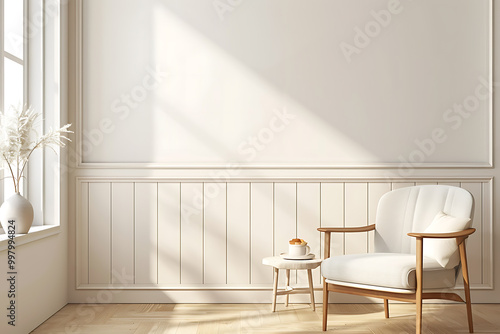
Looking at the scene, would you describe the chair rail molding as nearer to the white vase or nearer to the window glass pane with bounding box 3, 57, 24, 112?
the window glass pane with bounding box 3, 57, 24, 112

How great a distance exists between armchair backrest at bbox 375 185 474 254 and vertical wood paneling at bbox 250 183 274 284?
0.75 meters

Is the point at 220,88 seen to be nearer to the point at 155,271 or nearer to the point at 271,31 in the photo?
the point at 271,31

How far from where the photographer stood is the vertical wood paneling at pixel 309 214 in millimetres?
3508

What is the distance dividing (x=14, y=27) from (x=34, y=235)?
48.8 inches

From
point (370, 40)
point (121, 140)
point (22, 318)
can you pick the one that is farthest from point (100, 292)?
point (370, 40)

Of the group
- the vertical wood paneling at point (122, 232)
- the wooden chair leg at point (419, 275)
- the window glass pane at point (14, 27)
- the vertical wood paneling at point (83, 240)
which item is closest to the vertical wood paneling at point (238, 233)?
the vertical wood paneling at point (122, 232)

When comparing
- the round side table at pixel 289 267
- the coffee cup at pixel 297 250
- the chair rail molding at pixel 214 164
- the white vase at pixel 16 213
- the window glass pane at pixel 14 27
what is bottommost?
the round side table at pixel 289 267

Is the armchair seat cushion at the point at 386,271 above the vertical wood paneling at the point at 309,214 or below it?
below

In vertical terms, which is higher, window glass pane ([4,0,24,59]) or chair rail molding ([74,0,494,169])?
window glass pane ([4,0,24,59])

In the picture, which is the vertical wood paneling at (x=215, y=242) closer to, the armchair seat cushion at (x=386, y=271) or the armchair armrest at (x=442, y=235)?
the armchair seat cushion at (x=386, y=271)

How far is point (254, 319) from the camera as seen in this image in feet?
10.3

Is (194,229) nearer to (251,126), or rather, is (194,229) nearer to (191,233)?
(191,233)

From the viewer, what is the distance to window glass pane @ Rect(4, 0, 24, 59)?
2951 millimetres

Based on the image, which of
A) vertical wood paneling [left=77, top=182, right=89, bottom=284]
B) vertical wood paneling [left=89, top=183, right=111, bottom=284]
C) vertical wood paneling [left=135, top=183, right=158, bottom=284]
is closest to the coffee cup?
vertical wood paneling [left=135, top=183, right=158, bottom=284]
